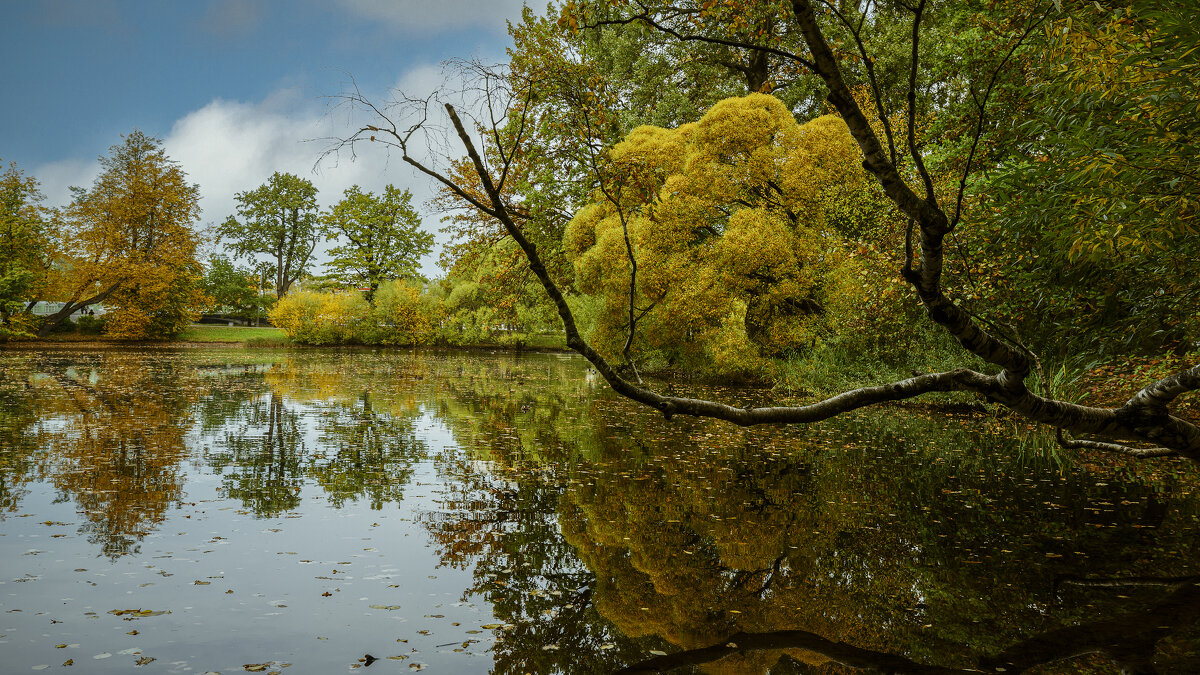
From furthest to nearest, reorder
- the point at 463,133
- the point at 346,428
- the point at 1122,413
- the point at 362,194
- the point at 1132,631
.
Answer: the point at 362,194 → the point at 346,428 → the point at 1132,631 → the point at 1122,413 → the point at 463,133

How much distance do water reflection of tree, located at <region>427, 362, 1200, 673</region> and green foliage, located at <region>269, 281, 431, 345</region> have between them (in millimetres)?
36101

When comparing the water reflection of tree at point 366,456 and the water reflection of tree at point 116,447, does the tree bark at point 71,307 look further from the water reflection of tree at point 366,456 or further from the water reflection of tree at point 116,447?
the water reflection of tree at point 366,456

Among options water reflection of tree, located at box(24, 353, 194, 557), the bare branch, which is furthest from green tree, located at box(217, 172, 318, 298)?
the bare branch

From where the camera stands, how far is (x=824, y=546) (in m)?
6.34

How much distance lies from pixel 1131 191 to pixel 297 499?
1034 cm

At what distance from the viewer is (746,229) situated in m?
19.7

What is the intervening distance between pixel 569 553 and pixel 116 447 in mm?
8245

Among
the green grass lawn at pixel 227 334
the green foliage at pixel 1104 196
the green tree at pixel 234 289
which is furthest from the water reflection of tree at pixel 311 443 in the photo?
the green tree at pixel 234 289

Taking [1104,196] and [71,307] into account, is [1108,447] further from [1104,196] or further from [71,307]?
[71,307]

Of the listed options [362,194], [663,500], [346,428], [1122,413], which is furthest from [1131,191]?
[362,194]

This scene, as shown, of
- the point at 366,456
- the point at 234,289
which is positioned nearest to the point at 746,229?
the point at 366,456

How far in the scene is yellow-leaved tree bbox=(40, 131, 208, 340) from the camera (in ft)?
118

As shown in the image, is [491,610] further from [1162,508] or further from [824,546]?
[1162,508]

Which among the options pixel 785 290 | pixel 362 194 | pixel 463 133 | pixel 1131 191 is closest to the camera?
pixel 463 133
